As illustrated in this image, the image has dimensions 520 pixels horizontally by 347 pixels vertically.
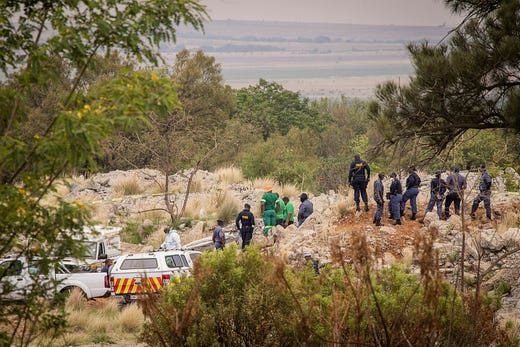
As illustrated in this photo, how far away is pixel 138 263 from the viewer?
741 inches

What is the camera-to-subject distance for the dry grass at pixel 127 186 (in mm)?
35281

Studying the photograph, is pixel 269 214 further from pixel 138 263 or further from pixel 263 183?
pixel 263 183

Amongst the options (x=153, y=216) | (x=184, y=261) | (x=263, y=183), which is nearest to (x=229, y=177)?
(x=263, y=183)

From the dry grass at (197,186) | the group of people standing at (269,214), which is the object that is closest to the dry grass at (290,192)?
the dry grass at (197,186)

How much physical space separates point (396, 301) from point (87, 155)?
4743 millimetres

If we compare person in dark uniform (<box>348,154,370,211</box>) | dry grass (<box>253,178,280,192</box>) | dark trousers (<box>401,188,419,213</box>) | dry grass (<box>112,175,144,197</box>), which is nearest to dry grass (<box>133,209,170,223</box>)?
dry grass (<box>112,175,144,197</box>)

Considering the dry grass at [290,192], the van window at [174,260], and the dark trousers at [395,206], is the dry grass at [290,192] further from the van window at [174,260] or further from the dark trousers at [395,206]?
the van window at [174,260]

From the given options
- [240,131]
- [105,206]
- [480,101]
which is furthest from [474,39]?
[240,131]

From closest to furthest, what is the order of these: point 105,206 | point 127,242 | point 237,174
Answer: point 127,242 → point 105,206 → point 237,174

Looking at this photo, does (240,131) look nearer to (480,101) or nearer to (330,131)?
(330,131)

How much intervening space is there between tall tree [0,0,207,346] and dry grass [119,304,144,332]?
8.26 meters

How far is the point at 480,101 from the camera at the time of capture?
1471cm

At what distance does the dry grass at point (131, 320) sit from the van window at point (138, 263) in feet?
5.65

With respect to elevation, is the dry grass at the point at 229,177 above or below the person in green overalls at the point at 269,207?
above
